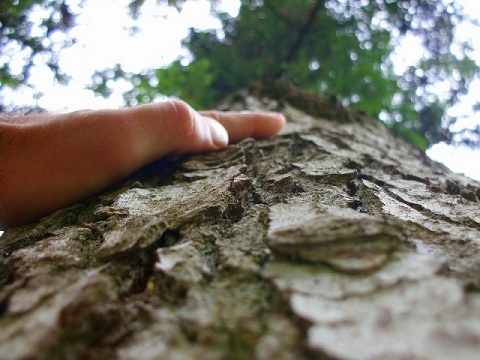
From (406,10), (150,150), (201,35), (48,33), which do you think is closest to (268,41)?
(201,35)

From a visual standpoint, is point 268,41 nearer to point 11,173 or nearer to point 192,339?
point 11,173

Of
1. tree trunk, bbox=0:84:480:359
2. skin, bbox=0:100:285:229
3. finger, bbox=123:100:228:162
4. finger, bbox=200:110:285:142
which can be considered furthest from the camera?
finger, bbox=200:110:285:142

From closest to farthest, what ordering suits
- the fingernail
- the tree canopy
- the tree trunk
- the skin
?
the tree trunk → the skin → the fingernail → the tree canopy

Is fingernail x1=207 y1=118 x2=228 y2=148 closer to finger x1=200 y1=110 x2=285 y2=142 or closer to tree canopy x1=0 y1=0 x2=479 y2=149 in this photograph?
finger x1=200 y1=110 x2=285 y2=142

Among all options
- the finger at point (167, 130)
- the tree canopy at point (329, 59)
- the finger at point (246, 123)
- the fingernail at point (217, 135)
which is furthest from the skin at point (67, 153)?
the tree canopy at point (329, 59)

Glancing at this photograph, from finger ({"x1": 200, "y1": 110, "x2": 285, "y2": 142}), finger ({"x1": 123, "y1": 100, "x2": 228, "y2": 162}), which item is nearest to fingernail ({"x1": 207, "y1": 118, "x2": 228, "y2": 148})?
finger ({"x1": 123, "y1": 100, "x2": 228, "y2": 162})
